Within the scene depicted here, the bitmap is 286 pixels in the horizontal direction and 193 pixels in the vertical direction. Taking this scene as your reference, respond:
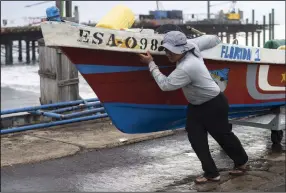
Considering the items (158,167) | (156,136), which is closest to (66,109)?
(156,136)

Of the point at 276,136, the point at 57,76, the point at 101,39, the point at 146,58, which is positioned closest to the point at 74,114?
the point at 57,76

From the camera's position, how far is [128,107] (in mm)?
5191

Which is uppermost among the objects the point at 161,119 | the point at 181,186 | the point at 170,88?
the point at 170,88

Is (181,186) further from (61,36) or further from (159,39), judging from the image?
(61,36)

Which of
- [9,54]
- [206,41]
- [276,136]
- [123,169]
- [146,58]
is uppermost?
[206,41]

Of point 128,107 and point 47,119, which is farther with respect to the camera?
point 47,119

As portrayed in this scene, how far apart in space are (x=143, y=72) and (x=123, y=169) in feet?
4.20

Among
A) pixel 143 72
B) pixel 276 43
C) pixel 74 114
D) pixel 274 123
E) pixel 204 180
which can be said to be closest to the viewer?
pixel 204 180

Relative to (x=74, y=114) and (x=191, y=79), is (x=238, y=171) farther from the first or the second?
(x=74, y=114)

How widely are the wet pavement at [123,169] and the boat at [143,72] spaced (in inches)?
21.4

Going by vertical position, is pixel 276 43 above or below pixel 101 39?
below

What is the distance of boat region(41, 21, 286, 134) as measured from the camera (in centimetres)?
462

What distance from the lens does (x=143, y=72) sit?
5191mm

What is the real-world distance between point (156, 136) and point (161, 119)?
6.59ft
